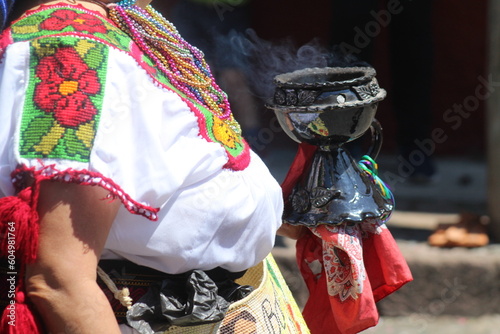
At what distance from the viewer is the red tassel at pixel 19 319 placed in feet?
4.34

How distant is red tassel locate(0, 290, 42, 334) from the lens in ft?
4.34

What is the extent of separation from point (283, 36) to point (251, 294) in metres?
4.59

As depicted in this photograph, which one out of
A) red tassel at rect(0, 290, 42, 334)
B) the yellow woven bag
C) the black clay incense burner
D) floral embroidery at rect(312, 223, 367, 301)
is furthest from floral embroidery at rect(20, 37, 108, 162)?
floral embroidery at rect(312, 223, 367, 301)

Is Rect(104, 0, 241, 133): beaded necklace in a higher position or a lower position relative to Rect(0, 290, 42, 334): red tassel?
higher

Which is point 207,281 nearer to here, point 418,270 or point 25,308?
point 25,308

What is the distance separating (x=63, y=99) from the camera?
1.30m

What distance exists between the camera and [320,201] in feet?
6.43

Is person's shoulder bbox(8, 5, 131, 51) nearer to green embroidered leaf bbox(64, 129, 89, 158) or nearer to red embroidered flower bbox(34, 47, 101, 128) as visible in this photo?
red embroidered flower bbox(34, 47, 101, 128)

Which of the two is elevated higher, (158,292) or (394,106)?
(158,292)

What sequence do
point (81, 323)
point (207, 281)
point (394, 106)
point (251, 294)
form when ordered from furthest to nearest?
point (394, 106)
point (251, 294)
point (207, 281)
point (81, 323)

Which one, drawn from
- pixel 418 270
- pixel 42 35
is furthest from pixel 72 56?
pixel 418 270

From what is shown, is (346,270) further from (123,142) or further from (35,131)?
(35,131)

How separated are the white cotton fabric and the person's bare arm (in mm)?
50

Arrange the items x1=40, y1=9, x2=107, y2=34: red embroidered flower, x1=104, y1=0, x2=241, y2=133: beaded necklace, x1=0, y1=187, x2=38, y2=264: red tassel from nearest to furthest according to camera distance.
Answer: x1=0, y1=187, x2=38, y2=264: red tassel, x1=40, y1=9, x2=107, y2=34: red embroidered flower, x1=104, y1=0, x2=241, y2=133: beaded necklace
